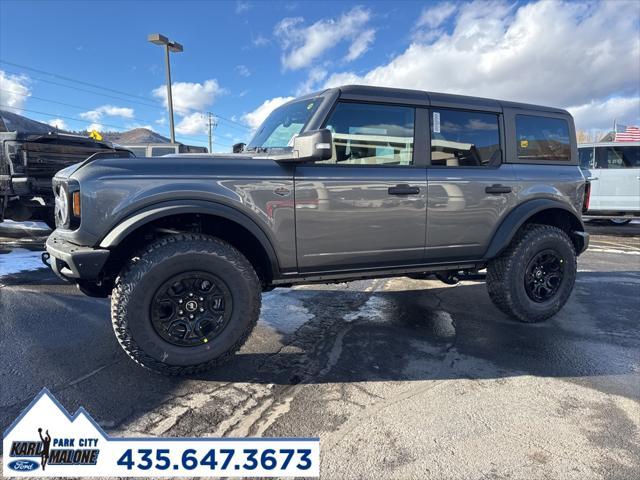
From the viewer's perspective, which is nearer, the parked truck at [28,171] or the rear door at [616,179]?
the parked truck at [28,171]

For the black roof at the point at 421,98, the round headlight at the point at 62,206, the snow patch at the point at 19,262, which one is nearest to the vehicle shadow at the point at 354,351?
the round headlight at the point at 62,206

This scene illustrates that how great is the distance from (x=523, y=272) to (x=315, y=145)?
2404mm

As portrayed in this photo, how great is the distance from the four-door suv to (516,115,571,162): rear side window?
0.02 m

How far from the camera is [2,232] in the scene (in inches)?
332

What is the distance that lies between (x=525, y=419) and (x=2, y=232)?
1014 centimetres

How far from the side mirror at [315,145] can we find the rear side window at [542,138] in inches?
85.0

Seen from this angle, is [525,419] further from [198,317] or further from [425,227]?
[198,317]

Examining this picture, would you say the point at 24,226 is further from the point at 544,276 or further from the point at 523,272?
the point at 544,276

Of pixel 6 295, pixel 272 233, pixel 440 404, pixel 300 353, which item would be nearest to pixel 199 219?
pixel 272 233

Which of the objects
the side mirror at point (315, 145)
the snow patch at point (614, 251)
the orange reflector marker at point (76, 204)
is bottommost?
the snow patch at point (614, 251)

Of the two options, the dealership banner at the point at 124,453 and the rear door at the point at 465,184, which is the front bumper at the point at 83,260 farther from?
the rear door at the point at 465,184

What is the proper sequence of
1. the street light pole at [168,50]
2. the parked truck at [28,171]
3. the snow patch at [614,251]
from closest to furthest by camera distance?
the parked truck at [28,171] → the snow patch at [614,251] → the street light pole at [168,50]

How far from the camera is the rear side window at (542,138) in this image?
3762 mm

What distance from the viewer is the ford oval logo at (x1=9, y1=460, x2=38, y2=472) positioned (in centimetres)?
179
